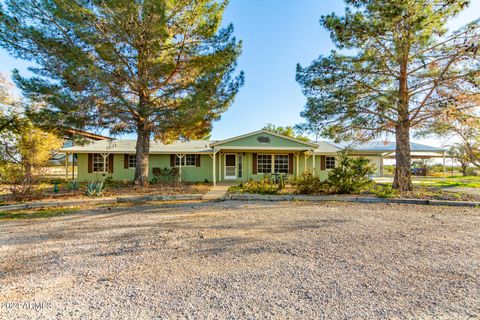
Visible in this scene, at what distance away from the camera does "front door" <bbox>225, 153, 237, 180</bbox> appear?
1609cm

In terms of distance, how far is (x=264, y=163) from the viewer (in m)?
16.2

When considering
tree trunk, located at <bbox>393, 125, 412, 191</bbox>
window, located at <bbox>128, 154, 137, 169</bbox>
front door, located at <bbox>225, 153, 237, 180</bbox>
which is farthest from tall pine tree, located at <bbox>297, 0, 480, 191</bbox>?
window, located at <bbox>128, 154, 137, 169</bbox>

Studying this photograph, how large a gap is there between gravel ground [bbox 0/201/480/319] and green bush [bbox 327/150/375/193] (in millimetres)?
3720

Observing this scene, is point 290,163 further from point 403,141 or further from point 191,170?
point 403,141

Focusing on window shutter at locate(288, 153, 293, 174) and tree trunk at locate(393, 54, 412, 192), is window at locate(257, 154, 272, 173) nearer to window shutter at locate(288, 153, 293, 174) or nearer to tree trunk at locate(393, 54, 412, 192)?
window shutter at locate(288, 153, 293, 174)

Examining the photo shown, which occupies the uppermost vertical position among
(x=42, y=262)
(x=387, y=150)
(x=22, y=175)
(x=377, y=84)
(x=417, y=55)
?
(x=417, y=55)

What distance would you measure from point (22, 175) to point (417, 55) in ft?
48.7

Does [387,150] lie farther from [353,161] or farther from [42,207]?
[42,207]

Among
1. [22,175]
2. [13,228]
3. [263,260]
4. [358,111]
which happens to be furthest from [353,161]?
[22,175]

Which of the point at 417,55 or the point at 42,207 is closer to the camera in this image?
the point at 42,207

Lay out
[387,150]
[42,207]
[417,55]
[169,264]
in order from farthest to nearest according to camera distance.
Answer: [387,150] → [417,55] → [42,207] → [169,264]

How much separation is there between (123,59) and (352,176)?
35.0 feet

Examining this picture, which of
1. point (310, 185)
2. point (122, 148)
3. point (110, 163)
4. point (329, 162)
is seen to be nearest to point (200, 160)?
point (122, 148)

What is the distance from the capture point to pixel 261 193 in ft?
31.1
